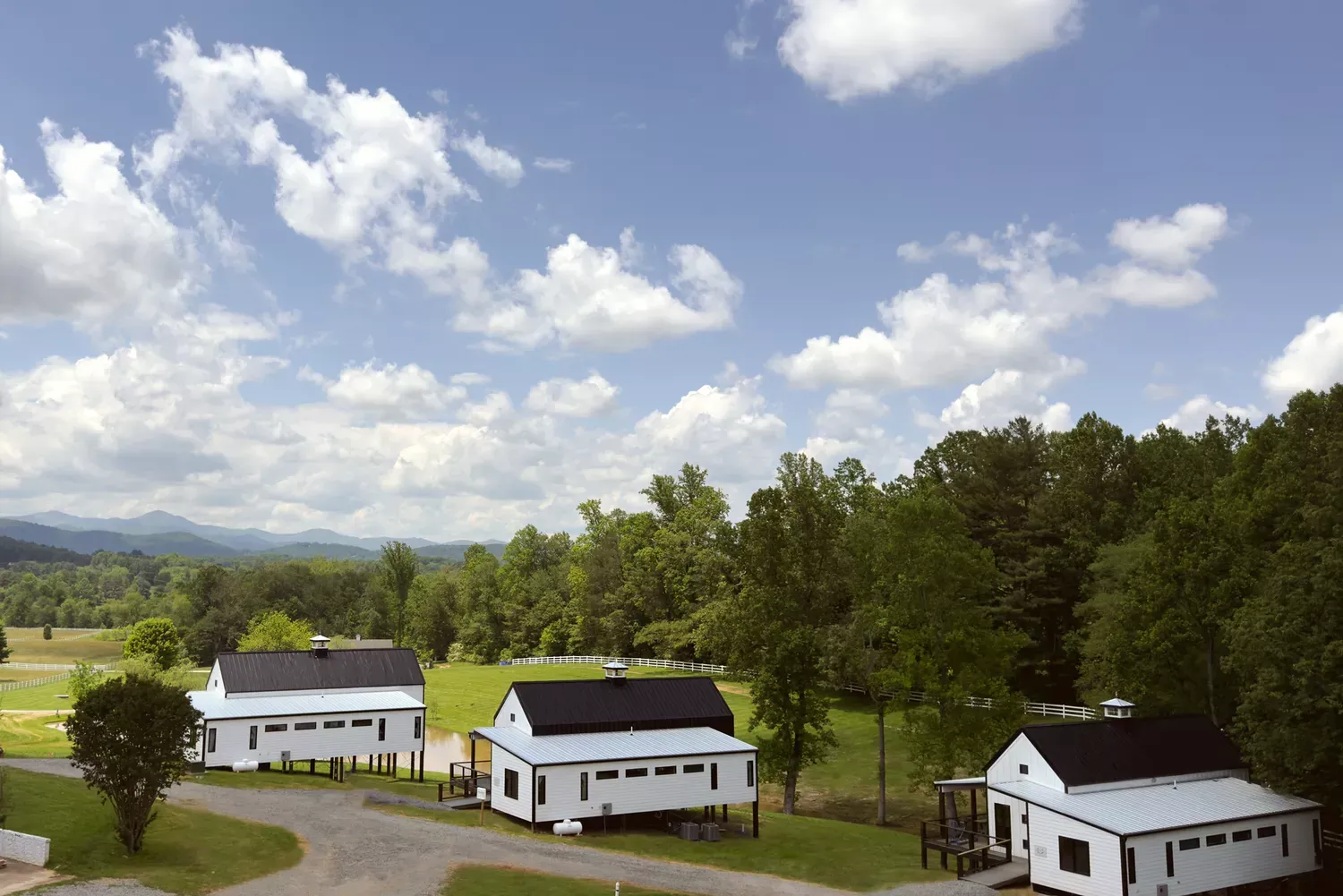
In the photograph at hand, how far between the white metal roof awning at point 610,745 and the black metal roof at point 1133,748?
11960 millimetres

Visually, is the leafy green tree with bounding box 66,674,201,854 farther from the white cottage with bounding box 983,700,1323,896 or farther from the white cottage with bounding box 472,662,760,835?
the white cottage with bounding box 983,700,1323,896

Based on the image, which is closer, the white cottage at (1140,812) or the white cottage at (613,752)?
the white cottage at (1140,812)

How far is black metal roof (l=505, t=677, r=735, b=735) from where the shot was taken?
3944 cm

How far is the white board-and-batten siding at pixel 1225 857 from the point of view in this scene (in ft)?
98.8

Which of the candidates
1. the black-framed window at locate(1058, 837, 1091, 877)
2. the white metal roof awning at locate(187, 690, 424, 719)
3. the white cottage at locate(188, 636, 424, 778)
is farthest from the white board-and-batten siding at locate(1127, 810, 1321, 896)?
the white metal roof awning at locate(187, 690, 424, 719)

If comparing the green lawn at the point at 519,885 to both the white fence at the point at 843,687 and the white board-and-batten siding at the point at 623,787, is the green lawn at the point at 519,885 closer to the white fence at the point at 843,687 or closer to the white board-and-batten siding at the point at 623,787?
the white board-and-batten siding at the point at 623,787

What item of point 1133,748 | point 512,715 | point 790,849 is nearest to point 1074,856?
point 1133,748

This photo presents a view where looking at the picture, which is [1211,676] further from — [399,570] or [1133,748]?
[399,570]

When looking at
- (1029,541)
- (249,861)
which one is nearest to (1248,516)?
(1029,541)

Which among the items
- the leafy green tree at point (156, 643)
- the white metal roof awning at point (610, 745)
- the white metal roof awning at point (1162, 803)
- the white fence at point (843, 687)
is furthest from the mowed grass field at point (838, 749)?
the leafy green tree at point (156, 643)

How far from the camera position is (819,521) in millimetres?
49750

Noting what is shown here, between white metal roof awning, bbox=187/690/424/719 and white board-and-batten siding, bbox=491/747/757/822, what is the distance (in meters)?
11.6

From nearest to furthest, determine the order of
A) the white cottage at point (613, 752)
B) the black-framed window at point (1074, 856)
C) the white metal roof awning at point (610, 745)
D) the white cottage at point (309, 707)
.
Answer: the black-framed window at point (1074, 856) → the white cottage at point (613, 752) → the white metal roof awning at point (610, 745) → the white cottage at point (309, 707)

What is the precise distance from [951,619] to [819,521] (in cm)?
869
